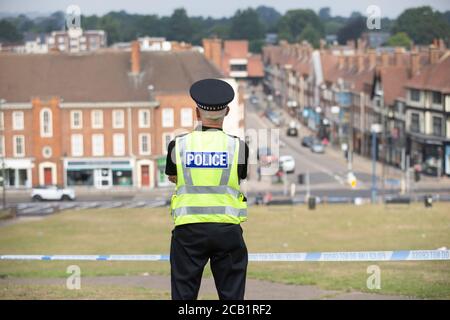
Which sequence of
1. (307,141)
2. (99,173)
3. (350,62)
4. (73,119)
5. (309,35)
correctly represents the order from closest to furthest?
(99,173) → (73,119) → (307,141) → (350,62) → (309,35)

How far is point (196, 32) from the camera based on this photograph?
110875 mm

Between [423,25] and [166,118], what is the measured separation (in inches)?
2332

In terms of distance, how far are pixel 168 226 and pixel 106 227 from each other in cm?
268

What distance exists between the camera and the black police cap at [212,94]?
692cm

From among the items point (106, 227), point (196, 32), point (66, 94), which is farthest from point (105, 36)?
point (106, 227)

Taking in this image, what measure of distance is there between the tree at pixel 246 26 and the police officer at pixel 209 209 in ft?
529

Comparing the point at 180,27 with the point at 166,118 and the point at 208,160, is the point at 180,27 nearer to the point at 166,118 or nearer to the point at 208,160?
the point at 166,118

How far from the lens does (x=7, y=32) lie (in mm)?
89188

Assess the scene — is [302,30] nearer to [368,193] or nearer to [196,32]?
[196,32]

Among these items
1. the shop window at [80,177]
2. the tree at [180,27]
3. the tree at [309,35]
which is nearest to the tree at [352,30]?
the tree at [309,35]

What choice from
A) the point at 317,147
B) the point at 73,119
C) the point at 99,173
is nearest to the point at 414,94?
the point at 317,147

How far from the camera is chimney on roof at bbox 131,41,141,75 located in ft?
228

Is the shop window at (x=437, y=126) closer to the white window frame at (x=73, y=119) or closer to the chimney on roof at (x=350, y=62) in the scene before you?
the white window frame at (x=73, y=119)

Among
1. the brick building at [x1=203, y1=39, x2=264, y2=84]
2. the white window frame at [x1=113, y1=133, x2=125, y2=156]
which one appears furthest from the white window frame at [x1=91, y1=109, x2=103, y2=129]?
the brick building at [x1=203, y1=39, x2=264, y2=84]
